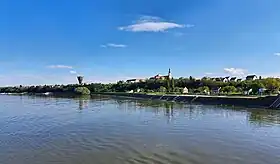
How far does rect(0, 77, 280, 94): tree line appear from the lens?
5866cm

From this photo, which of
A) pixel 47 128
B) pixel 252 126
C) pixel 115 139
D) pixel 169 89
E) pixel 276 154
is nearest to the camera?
pixel 276 154

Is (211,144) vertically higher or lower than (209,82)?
lower

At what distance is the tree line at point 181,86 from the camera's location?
5866 cm

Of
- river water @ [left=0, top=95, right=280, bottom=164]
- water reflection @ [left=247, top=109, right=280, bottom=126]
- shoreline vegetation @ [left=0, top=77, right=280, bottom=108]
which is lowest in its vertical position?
river water @ [left=0, top=95, right=280, bottom=164]

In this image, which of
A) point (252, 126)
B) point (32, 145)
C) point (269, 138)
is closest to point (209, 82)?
point (252, 126)

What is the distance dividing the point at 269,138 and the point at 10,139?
1418 centimetres

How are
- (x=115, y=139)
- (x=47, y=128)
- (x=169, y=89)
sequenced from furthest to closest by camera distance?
(x=169, y=89) < (x=47, y=128) < (x=115, y=139)

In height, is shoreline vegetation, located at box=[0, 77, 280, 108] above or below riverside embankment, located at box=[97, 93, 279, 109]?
above

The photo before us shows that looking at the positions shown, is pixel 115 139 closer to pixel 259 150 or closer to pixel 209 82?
pixel 259 150

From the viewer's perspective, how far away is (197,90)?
75500 millimetres

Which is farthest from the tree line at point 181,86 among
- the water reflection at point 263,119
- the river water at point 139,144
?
the river water at point 139,144

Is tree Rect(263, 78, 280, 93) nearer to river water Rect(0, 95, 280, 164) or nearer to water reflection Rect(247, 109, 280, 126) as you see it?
water reflection Rect(247, 109, 280, 126)

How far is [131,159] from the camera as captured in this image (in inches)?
471

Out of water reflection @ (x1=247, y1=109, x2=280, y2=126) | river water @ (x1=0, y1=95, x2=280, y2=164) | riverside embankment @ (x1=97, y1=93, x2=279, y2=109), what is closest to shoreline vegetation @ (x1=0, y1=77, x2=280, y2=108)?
riverside embankment @ (x1=97, y1=93, x2=279, y2=109)
